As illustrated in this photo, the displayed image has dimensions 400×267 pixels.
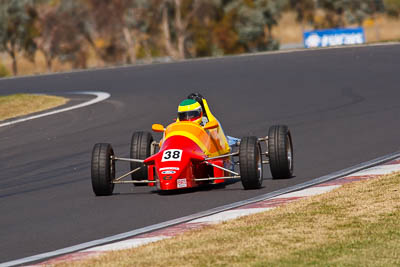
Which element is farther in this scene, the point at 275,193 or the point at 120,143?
the point at 120,143

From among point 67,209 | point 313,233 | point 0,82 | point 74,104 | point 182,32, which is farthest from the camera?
point 182,32

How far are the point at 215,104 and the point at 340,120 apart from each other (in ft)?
16.8

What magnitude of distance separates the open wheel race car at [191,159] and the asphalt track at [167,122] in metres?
0.18

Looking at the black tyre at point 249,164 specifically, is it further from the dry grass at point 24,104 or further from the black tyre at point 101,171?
the dry grass at point 24,104

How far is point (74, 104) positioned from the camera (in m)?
23.0

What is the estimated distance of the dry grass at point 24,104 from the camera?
21.8 meters

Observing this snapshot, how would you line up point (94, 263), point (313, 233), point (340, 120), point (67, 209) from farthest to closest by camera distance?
point (340, 120), point (67, 209), point (313, 233), point (94, 263)

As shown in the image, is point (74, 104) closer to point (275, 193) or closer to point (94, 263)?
point (275, 193)

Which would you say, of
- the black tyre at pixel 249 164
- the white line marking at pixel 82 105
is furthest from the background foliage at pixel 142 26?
the black tyre at pixel 249 164

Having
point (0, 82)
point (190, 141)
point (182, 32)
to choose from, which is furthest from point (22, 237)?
point (182, 32)

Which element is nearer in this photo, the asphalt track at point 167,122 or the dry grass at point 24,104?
the asphalt track at point 167,122

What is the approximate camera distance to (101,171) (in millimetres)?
10836

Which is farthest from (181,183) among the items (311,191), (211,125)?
(311,191)

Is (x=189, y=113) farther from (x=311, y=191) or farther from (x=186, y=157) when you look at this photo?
(x=311, y=191)
